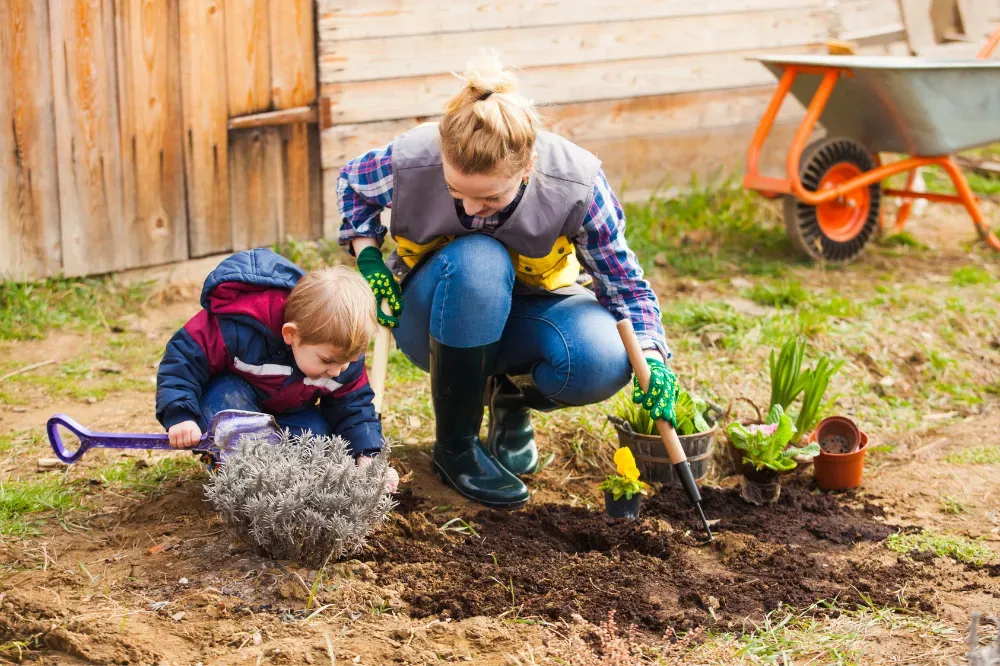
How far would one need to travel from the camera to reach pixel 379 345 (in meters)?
2.94

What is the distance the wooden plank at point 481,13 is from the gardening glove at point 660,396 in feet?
8.69

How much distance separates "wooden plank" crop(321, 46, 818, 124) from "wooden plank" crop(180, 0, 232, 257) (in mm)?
512

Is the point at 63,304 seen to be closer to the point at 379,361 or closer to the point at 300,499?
the point at 379,361

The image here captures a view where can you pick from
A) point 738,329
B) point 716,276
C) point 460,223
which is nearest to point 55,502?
point 460,223

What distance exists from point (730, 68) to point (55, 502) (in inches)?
170

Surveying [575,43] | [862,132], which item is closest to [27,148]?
[575,43]

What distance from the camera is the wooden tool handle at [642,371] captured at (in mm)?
2678

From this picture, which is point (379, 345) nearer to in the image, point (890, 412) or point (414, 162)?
point (414, 162)

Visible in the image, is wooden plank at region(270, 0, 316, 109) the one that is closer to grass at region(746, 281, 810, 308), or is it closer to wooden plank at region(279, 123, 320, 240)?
wooden plank at region(279, 123, 320, 240)

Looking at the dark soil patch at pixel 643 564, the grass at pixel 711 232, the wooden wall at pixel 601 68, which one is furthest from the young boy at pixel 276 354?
the grass at pixel 711 232

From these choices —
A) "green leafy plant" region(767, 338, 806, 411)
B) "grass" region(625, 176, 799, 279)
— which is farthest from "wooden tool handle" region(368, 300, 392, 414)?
"grass" region(625, 176, 799, 279)

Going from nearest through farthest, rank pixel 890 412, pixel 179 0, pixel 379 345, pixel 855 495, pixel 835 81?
1. pixel 379 345
2. pixel 855 495
3. pixel 890 412
4. pixel 179 0
5. pixel 835 81

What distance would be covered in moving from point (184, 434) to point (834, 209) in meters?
3.93

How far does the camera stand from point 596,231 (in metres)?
2.86
